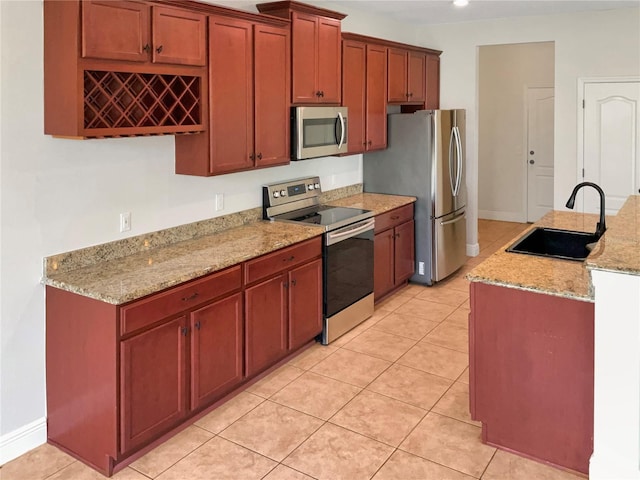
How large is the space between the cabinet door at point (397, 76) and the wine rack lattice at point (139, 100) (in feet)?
8.32

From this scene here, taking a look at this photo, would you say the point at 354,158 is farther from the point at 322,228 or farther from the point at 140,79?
the point at 140,79

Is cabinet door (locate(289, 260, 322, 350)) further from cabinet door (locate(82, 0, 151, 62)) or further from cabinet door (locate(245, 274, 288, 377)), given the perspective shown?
cabinet door (locate(82, 0, 151, 62))

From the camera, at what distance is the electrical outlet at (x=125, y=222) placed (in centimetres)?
320

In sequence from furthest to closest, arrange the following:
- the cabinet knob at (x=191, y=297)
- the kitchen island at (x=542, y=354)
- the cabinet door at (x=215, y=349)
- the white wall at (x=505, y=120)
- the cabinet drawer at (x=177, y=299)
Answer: the white wall at (x=505, y=120), the cabinet door at (x=215, y=349), the cabinet knob at (x=191, y=297), the cabinet drawer at (x=177, y=299), the kitchen island at (x=542, y=354)

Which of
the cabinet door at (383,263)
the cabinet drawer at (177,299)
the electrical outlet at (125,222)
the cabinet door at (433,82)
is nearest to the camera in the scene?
the cabinet drawer at (177,299)

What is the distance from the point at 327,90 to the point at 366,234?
1167mm

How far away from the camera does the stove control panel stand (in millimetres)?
4285

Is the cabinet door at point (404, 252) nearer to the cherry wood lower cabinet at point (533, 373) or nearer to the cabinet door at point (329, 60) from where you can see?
the cabinet door at point (329, 60)

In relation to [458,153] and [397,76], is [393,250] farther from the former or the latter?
[397,76]

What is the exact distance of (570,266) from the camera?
284 cm

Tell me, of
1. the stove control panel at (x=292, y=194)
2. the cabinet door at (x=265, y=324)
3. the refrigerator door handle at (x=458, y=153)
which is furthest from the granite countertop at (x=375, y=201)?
the cabinet door at (x=265, y=324)

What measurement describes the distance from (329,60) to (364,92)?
659 millimetres

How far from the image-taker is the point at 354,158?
546 cm

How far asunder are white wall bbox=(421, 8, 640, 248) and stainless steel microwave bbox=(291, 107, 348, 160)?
2.24 metres
